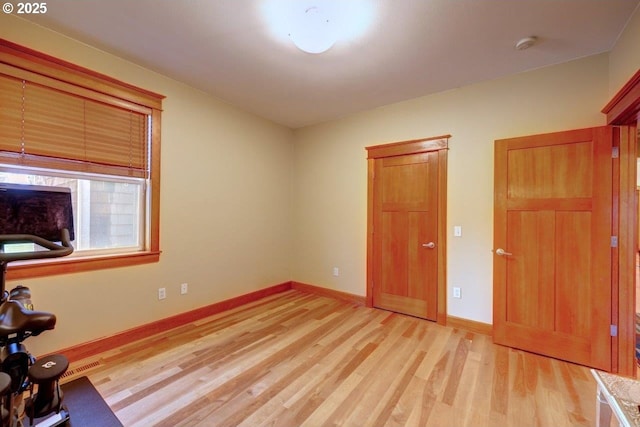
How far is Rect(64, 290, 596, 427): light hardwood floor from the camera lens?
5.71 ft

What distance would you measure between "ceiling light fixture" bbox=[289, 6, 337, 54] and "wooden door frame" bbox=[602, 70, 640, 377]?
2.27 meters

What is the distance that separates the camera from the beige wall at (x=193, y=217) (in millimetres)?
2262

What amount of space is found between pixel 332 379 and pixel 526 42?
311cm

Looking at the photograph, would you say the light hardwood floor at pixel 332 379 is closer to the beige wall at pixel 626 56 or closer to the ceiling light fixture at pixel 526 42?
the beige wall at pixel 626 56

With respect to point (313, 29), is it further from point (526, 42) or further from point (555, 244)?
point (555, 244)

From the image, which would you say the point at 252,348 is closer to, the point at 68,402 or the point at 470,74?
the point at 68,402

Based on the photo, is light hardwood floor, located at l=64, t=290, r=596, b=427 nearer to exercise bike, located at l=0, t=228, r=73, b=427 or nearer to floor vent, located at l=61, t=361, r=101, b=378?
floor vent, located at l=61, t=361, r=101, b=378

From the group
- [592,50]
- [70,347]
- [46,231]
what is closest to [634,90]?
[592,50]

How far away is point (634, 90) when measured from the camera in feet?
6.04

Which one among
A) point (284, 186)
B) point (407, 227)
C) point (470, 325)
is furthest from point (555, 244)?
point (284, 186)

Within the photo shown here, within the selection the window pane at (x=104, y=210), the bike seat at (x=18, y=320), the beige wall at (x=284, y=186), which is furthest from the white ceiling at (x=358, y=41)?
the bike seat at (x=18, y=320)

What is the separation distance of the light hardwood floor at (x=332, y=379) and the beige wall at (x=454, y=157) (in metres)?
0.75

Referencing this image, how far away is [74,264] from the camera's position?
2.29 metres

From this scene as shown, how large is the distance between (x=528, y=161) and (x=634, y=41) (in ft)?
3.29
